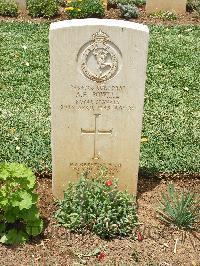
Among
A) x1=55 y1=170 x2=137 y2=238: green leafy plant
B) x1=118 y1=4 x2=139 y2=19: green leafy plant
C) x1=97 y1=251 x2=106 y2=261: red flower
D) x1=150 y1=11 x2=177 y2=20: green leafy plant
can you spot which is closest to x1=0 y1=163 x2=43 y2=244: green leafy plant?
x1=55 y1=170 x2=137 y2=238: green leafy plant

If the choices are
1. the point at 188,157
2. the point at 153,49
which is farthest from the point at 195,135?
the point at 153,49

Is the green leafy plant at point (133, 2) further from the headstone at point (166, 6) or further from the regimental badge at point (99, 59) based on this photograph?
the regimental badge at point (99, 59)

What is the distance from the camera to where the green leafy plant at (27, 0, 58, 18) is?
432 inches

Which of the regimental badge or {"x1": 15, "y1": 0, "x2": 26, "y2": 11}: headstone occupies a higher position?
{"x1": 15, "y1": 0, "x2": 26, "y2": 11}: headstone

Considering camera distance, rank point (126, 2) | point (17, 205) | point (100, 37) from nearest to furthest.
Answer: point (17, 205), point (100, 37), point (126, 2)

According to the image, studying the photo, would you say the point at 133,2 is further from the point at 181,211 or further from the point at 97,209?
the point at 97,209

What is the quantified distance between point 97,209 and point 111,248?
360 mm

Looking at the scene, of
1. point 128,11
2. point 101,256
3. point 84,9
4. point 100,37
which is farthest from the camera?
point 128,11

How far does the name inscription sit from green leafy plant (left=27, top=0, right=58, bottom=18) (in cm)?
644

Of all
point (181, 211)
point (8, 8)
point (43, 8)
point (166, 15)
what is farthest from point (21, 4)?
point (181, 211)

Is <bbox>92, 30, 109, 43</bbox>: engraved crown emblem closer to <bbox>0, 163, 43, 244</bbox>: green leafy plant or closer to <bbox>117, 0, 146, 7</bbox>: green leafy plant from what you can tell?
<bbox>0, 163, 43, 244</bbox>: green leafy plant

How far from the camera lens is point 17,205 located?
178 inches

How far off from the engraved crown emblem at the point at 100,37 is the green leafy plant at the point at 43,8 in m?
6.58

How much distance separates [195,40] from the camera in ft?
33.5
